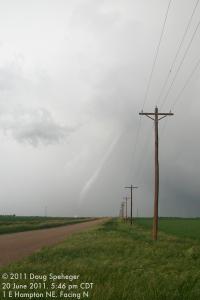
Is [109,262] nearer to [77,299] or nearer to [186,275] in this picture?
[186,275]

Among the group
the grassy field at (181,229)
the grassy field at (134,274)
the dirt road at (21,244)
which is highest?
the grassy field at (134,274)

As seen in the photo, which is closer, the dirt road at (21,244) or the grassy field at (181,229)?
the dirt road at (21,244)

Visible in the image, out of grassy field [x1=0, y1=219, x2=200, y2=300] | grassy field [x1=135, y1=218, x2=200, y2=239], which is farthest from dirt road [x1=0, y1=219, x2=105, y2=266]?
grassy field [x1=135, y1=218, x2=200, y2=239]

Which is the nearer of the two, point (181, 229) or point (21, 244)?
point (21, 244)

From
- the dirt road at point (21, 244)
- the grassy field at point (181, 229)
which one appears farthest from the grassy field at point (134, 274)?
the grassy field at point (181, 229)

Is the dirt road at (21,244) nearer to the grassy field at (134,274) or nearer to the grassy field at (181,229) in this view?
the grassy field at (134,274)

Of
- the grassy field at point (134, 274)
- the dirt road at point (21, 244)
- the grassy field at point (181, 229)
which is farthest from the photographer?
the grassy field at point (181, 229)

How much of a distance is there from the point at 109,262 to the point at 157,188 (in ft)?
55.3

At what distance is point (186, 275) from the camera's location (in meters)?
13.9

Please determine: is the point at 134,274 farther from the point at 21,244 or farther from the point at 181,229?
the point at 181,229

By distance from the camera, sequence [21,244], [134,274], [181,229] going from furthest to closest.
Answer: [181,229], [21,244], [134,274]

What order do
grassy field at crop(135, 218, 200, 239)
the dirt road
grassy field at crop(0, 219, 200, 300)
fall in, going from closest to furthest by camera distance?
grassy field at crop(0, 219, 200, 300) < the dirt road < grassy field at crop(135, 218, 200, 239)

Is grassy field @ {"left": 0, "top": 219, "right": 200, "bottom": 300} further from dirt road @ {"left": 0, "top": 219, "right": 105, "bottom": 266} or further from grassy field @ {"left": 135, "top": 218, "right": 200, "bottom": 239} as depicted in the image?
grassy field @ {"left": 135, "top": 218, "right": 200, "bottom": 239}

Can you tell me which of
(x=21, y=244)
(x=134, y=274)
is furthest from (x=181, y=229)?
(x=134, y=274)
